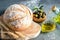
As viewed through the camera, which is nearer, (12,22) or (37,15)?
(12,22)

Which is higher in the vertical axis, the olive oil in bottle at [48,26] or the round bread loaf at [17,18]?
the round bread loaf at [17,18]

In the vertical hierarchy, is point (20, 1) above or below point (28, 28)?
above

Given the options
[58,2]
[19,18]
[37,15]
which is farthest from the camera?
[58,2]

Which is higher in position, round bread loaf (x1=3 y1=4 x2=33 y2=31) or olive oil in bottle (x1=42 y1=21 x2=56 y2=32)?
round bread loaf (x1=3 y1=4 x2=33 y2=31)

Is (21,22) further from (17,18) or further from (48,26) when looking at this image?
(48,26)

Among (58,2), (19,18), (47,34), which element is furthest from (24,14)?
(58,2)

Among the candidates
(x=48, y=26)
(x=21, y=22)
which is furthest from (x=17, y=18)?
(x=48, y=26)

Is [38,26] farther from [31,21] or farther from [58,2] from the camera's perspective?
[58,2]

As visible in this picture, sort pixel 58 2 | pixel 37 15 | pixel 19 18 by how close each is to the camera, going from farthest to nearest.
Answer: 1. pixel 58 2
2. pixel 37 15
3. pixel 19 18
